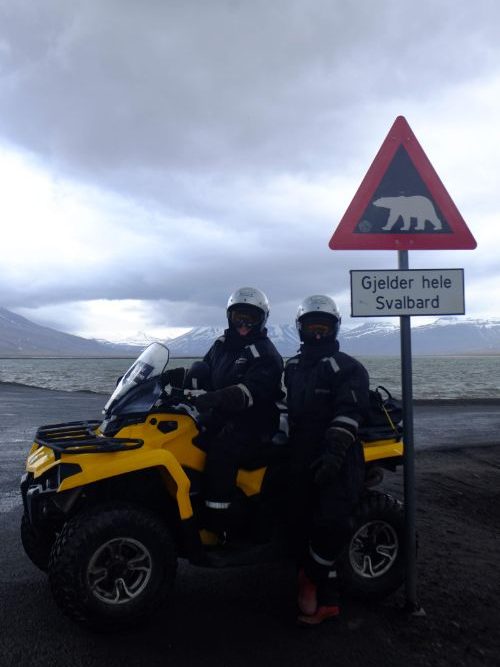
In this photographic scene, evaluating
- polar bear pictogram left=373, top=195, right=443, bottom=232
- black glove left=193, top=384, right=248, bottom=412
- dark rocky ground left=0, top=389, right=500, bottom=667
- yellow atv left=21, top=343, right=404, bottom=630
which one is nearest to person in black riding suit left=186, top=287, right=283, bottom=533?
black glove left=193, top=384, right=248, bottom=412

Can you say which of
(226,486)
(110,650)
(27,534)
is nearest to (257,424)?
(226,486)

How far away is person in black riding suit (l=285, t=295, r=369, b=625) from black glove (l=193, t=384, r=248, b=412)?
0.46 meters

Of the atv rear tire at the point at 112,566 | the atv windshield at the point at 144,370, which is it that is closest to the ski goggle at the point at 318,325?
the atv windshield at the point at 144,370

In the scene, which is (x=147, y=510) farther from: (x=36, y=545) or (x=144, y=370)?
(x=36, y=545)

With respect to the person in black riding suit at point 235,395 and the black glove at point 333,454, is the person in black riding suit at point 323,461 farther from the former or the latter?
the person in black riding suit at point 235,395

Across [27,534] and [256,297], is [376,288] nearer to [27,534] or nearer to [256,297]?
[256,297]

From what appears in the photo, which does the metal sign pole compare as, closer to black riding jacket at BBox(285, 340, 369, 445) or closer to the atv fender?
black riding jacket at BBox(285, 340, 369, 445)

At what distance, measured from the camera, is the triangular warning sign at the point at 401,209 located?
390cm

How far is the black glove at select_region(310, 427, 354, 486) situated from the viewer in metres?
3.60

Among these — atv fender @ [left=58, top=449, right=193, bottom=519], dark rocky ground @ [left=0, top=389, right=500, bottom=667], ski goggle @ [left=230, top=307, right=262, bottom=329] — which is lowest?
dark rocky ground @ [left=0, top=389, right=500, bottom=667]

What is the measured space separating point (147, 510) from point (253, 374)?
119 centimetres

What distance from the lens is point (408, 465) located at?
380cm

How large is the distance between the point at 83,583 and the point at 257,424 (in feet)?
5.09

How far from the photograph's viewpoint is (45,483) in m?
3.66
